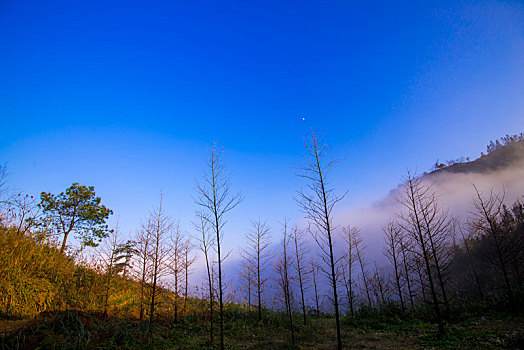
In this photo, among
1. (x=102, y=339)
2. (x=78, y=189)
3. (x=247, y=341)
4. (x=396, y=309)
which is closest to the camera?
(x=102, y=339)

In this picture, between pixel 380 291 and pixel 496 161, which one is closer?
pixel 380 291

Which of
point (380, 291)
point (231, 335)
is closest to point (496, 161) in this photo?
point (380, 291)

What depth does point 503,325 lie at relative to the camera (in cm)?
1081

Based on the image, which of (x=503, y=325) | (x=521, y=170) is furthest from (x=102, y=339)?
(x=521, y=170)

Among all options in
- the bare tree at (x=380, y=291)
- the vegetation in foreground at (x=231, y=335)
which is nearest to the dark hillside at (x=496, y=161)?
the bare tree at (x=380, y=291)

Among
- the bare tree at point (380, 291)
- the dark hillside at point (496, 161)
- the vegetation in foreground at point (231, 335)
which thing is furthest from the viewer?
the dark hillside at point (496, 161)

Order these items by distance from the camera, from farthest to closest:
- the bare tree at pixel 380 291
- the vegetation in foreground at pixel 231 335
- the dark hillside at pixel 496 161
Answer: the dark hillside at pixel 496 161
the bare tree at pixel 380 291
the vegetation in foreground at pixel 231 335

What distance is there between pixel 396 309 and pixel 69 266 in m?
22.9

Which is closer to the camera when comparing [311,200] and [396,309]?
[311,200]

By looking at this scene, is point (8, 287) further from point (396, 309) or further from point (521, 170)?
point (521, 170)

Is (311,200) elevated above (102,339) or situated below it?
above

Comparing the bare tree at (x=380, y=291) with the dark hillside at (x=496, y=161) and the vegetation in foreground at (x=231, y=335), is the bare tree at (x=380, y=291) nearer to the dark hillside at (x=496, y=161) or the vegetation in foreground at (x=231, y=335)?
the vegetation in foreground at (x=231, y=335)

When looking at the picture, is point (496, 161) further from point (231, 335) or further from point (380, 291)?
point (231, 335)

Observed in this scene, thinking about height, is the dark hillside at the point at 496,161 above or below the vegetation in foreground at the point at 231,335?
above
